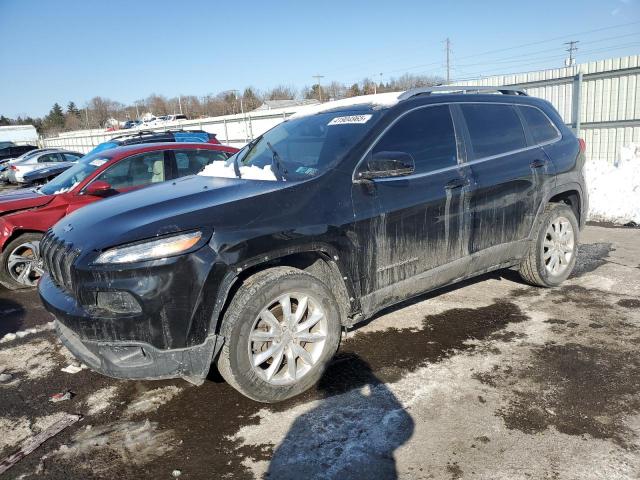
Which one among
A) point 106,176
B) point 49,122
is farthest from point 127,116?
point 106,176

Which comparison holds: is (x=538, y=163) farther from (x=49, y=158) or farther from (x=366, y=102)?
(x=49, y=158)

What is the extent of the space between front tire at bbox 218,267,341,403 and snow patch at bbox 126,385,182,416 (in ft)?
1.94

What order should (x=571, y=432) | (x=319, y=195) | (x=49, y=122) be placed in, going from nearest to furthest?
(x=571, y=432) < (x=319, y=195) < (x=49, y=122)

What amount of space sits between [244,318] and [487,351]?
2.01 metres

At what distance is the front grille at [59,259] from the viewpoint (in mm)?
3023

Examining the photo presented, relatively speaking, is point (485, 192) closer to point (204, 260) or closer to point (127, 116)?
point (204, 260)

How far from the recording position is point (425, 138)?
13.2 ft

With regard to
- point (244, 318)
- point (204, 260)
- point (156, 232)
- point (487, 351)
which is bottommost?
point (487, 351)

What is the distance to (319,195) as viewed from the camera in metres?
3.35

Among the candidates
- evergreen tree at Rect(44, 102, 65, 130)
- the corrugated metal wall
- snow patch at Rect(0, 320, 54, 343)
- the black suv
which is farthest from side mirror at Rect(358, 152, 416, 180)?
evergreen tree at Rect(44, 102, 65, 130)

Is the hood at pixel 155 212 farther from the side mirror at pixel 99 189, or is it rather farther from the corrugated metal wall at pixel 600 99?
the corrugated metal wall at pixel 600 99

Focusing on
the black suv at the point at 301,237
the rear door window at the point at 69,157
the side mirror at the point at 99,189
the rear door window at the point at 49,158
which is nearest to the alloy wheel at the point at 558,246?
the black suv at the point at 301,237

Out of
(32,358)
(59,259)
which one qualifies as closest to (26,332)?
(32,358)

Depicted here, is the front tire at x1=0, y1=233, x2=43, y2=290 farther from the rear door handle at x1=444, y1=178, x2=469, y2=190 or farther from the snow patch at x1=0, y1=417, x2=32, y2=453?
the rear door handle at x1=444, y1=178, x2=469, y2=190
